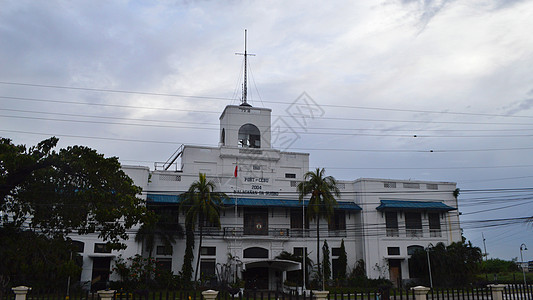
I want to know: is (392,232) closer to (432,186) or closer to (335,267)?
(335,267)

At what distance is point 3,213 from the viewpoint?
63.0 feet

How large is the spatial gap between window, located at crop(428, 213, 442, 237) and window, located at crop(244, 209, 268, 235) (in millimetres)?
15841

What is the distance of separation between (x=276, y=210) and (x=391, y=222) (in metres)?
11.0

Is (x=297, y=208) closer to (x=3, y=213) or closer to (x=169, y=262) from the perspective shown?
(x=169, y=262)

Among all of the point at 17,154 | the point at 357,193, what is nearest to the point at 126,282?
the point at 17,154

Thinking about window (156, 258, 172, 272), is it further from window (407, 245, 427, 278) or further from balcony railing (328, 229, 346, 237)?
window (407, 245, 427, 278)

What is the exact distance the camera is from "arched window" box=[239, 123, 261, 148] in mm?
45781

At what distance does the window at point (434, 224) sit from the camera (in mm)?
43612

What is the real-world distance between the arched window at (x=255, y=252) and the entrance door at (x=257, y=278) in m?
1.22

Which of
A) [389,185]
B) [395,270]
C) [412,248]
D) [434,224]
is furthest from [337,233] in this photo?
[434,224]

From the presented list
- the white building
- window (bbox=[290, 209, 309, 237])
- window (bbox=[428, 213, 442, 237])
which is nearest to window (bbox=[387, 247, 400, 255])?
the white building

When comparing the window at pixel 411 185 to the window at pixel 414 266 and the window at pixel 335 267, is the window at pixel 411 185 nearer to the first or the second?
the window at pixel 414 266

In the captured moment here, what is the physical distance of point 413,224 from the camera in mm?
43656

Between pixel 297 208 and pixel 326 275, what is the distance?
6.55 metres
